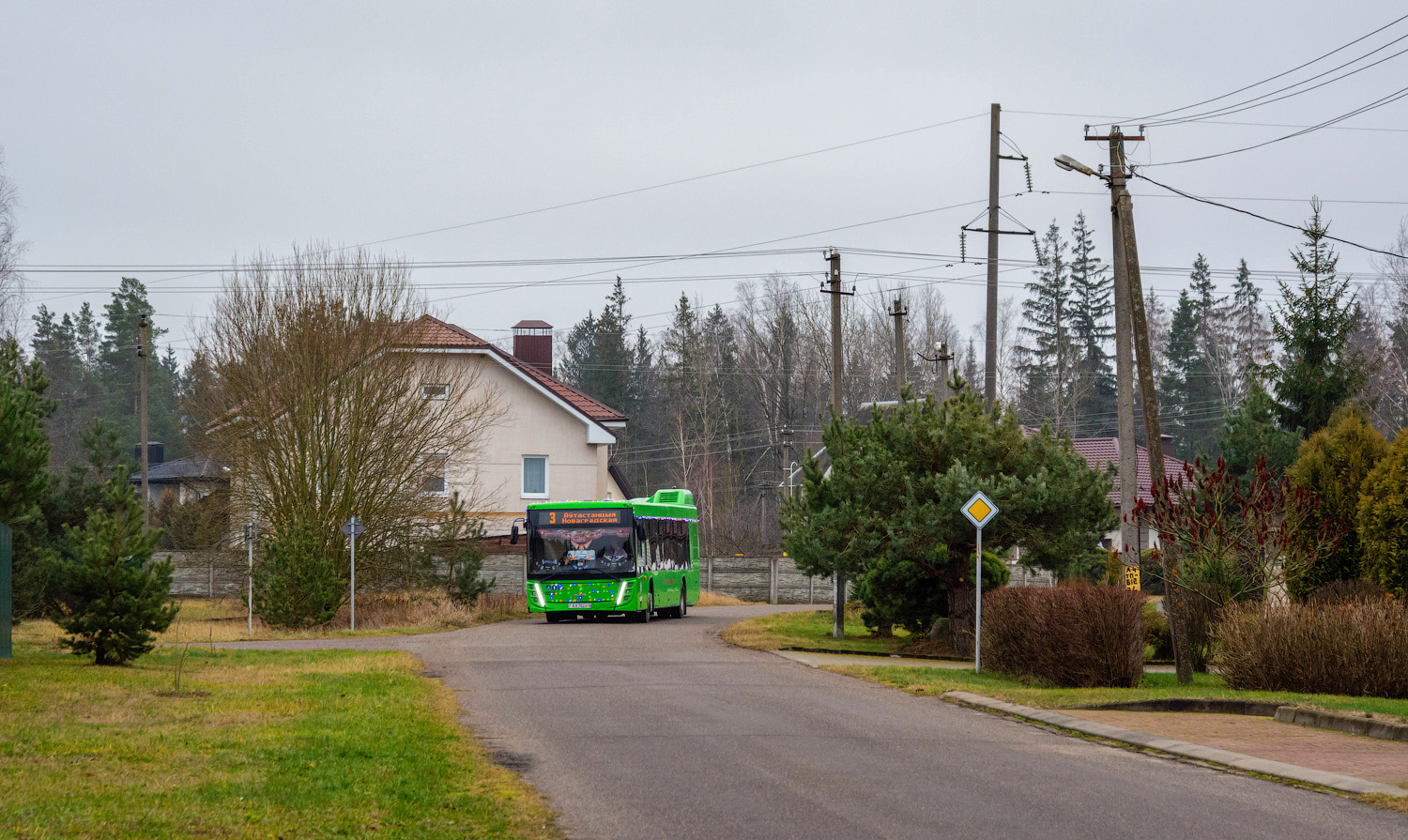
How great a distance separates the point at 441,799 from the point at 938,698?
9031 mm

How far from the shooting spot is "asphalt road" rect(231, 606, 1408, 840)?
26.7 ft

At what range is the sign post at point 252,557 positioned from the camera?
30.8 meters

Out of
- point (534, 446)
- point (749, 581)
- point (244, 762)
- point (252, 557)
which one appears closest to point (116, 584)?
point (244, 762)

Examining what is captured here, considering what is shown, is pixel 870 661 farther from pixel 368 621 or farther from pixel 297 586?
pixel 368 621

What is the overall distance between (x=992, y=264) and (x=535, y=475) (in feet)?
69.1

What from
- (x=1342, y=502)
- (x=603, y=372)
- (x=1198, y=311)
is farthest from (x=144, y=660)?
(x=1198, y=311)

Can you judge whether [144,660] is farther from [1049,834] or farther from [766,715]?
[1049,834]

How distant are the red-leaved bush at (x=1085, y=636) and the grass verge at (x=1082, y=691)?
336 mm

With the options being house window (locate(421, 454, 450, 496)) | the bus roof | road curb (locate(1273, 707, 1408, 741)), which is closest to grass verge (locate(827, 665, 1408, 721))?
road curb (locate(1273, 707, 1408, 741))

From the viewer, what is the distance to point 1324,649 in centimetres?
1630

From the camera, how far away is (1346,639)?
1611cm

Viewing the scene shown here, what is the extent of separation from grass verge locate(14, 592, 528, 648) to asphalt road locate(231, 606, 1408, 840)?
11936 mm

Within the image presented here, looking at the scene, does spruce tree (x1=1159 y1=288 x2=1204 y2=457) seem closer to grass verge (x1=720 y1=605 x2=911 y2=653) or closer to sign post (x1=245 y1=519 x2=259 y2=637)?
grass verge (x1=720 y1=605 x2=911 y2=653)

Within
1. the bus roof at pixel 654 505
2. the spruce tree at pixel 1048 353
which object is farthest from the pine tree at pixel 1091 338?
the bus roof at pixel 654 505
